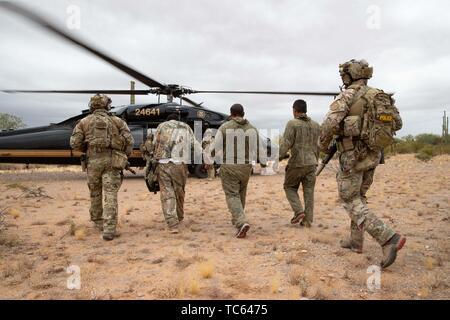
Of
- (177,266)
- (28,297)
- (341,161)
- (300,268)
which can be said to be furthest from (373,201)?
(28,297)

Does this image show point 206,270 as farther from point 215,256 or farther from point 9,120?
point 9,120

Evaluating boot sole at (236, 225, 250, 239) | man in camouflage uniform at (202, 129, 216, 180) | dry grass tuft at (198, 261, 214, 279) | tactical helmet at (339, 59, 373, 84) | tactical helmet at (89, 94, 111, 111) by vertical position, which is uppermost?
tactical helmet at (339, 59, 373, 84)

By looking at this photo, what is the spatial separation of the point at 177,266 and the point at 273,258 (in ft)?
3.54

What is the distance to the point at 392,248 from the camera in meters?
3.91

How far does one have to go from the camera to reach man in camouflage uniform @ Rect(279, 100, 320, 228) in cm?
583

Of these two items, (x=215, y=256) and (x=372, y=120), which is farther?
(x=215, y=256)

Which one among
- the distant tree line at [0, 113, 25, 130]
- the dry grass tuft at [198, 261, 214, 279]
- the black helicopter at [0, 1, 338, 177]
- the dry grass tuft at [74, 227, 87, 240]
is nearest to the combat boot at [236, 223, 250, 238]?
the dry grass tuft at [198, 261, 214, 279]

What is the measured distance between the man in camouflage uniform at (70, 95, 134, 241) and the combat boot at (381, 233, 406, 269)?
11.3 feet

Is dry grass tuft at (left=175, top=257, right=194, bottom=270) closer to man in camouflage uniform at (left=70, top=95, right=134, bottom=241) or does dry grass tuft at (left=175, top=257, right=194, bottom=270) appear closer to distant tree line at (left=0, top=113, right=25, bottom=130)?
man in camouflage uniform at (left=70, top=95, right=134, bottom=241)

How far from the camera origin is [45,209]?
7809 mm

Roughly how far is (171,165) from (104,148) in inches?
39.4

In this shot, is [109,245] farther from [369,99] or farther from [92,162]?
[369,99]

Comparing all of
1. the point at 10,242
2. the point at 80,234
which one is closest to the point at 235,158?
the point at 80,234

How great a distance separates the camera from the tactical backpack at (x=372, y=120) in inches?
165
